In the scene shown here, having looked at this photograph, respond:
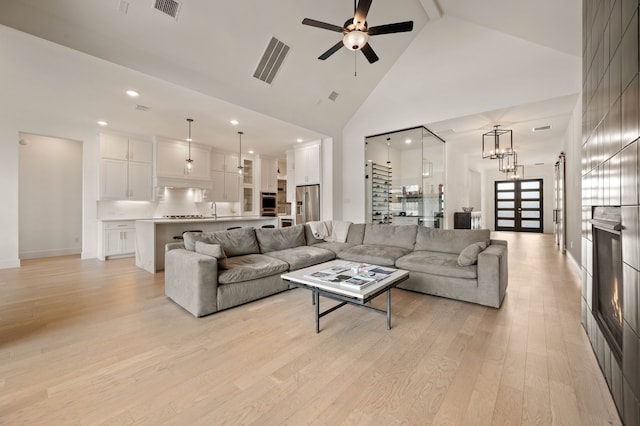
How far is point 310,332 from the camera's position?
2.49 metres

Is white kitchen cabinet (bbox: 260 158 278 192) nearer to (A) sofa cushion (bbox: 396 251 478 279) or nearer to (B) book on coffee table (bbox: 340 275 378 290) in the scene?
(A) sofa cushion (bbox: 396 251 478 279)

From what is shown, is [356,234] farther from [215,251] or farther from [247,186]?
[247,186]

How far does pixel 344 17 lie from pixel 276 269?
4058 mm

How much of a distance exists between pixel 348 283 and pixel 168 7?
12.3 feet

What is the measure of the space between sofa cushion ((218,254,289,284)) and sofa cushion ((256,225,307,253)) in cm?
39

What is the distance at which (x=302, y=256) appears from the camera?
3945 millimetres

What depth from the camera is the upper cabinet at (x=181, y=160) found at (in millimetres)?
6809

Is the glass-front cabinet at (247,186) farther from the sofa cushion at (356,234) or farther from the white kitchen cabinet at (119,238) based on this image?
the sofa cushion at (356,234)

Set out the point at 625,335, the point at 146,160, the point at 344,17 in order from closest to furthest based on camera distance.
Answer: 1. the point at 625,335
2. the point at 344,17
3. the point at 146,160

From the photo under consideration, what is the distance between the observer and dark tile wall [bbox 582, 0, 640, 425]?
1.32m

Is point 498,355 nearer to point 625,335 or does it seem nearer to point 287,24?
point 625,335

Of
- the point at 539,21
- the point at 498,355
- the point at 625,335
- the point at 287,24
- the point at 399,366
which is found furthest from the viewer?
the point at 287,24

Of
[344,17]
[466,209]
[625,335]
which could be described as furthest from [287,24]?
[466,209]

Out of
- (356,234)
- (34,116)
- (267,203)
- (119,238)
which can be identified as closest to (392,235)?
(356,234)
